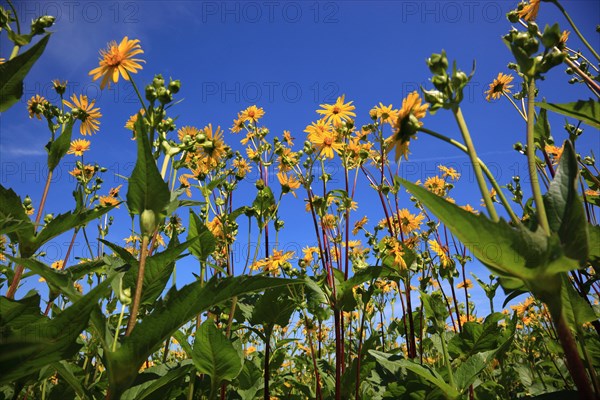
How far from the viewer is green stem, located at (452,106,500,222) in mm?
1172

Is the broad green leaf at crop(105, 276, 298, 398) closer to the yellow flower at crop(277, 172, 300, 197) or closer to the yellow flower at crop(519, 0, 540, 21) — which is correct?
the yellow flower at crop(277, 172, 300, 197)

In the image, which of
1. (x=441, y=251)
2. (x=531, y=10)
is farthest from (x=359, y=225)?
(x=531, y=10)

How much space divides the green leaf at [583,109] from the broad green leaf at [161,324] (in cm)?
157

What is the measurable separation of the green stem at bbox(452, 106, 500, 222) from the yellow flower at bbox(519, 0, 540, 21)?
216 cm

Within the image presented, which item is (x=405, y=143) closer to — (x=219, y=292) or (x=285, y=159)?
(x=219, y=292)

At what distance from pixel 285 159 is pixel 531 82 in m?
2.30

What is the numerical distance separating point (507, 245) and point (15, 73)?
6.58ft

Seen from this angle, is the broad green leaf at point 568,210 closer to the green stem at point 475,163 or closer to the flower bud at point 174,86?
the green stem at point 475,163

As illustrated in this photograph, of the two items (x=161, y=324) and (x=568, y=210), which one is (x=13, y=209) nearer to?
(x=161, y=324)

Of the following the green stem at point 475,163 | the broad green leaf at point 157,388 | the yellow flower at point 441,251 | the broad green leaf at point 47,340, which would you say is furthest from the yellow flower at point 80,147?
the green stem at point 475,163

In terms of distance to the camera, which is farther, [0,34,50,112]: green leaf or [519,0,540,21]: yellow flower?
[519,0,540,21]: yellow flower

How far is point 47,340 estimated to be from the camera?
4.05 feet

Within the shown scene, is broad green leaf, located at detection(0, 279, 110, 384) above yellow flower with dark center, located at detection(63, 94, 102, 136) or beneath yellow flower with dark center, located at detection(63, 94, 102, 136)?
beneath

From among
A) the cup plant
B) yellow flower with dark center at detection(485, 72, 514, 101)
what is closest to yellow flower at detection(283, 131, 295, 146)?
the cup plant
